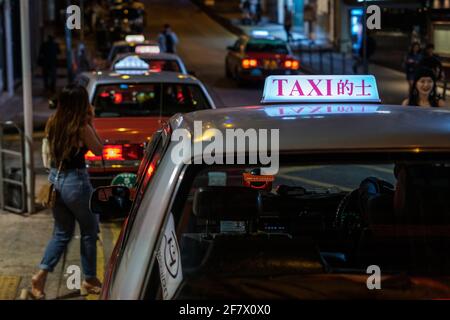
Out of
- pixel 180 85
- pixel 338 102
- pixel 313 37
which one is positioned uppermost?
pixel 338 102

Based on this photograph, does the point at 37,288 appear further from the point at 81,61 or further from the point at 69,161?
the point at 81,61

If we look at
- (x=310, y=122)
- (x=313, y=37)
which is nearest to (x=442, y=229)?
(x=310, y=122)

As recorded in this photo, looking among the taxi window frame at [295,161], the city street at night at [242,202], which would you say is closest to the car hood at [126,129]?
the city street at night at [242,202]

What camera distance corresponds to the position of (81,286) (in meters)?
7.32

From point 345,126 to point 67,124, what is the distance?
13.1ft

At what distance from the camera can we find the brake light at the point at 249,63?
27.1 metres

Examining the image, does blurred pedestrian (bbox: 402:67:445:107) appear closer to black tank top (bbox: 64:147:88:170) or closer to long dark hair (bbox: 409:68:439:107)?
long dark hair (bbox: 409:68:439:107)

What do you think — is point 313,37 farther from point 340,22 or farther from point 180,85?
point 180,85

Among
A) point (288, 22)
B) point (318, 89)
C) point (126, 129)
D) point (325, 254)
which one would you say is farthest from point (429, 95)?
point (288, 22)

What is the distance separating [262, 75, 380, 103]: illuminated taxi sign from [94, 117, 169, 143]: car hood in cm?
521

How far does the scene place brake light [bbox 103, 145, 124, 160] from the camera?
9.55m

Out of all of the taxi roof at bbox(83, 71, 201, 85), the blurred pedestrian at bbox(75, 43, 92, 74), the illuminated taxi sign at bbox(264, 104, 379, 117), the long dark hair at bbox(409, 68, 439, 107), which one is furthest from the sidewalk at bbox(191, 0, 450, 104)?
the illuminated taxi sign at bbox(264, 104, 379, 117)

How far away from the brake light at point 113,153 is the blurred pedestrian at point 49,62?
1684cm
